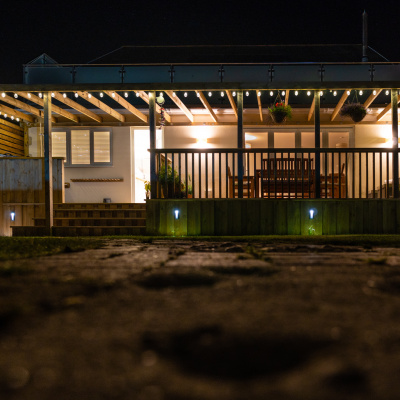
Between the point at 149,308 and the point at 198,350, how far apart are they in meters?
0.38

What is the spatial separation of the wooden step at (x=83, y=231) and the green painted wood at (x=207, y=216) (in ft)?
3.83

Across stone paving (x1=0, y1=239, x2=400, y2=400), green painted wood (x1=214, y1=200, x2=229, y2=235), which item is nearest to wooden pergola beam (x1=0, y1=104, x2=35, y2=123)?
green painted wood (x1=214, y1=200, x2=229, y2=235)

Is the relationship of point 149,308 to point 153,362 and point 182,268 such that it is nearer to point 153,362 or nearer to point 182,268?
point 153,362

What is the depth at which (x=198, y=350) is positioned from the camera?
891 millimetres

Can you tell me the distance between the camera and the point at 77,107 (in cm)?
1059

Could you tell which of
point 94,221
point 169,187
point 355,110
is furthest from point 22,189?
point 355,110

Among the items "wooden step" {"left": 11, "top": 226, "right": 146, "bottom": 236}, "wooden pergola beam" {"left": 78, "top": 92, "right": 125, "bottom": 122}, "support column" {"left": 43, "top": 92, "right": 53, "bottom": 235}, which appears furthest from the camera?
"wooden pergola beam" {"left": 78, "top": 92, "right": 125, "bottom": 122}

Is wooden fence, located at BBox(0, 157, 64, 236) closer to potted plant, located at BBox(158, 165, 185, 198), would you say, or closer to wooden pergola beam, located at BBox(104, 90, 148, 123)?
wooden pergola beam, located at BBox(104, 90, 148, 123)

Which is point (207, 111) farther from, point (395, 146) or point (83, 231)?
point (83, 231)

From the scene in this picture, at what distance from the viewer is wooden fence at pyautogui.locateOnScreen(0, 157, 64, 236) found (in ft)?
30.0
